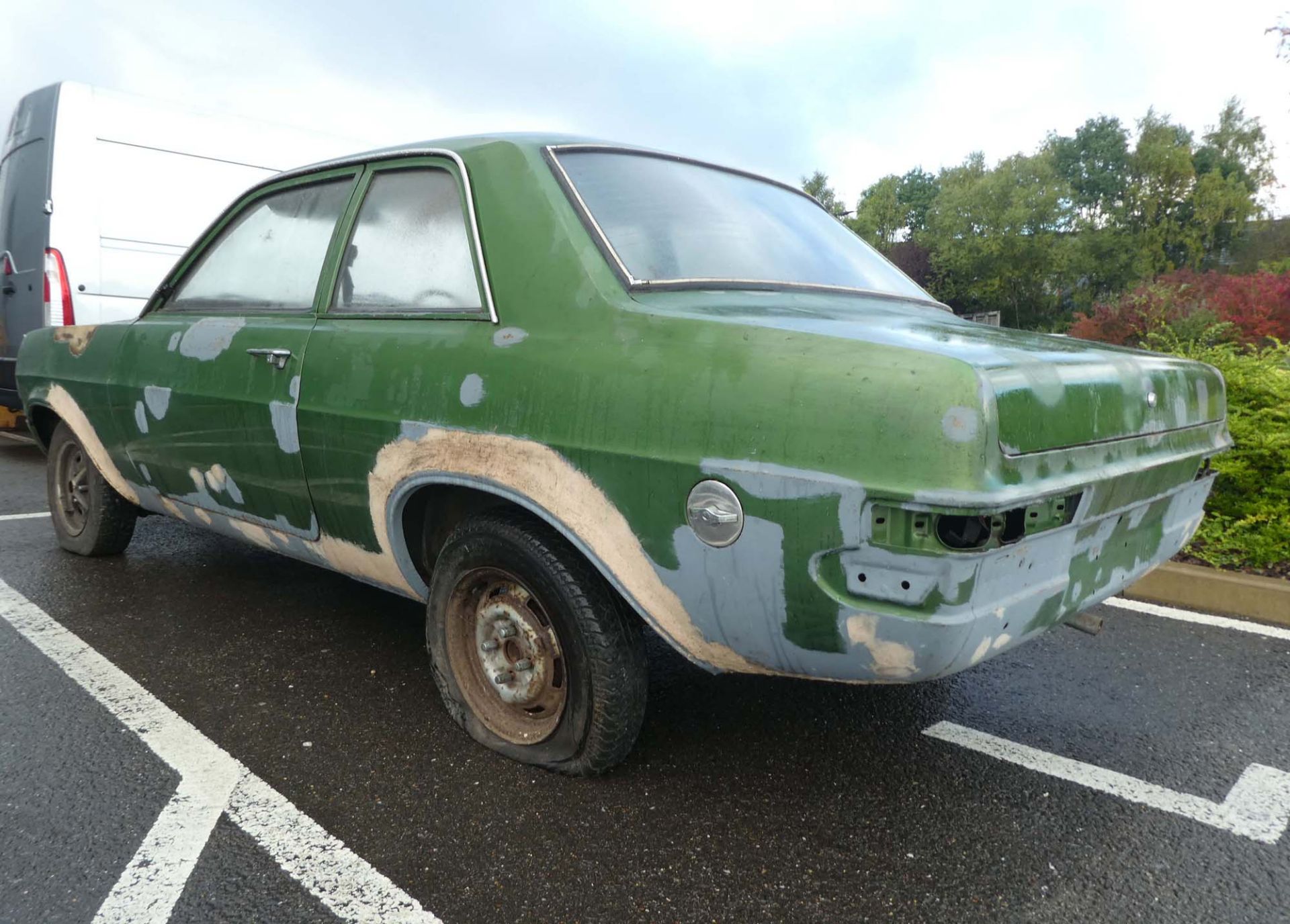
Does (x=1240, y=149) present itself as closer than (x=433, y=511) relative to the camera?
No

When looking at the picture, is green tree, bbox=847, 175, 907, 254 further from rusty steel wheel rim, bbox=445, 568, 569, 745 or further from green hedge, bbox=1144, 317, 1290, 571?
rusty steel wheel rim, bbox=445, 568, 569, 745

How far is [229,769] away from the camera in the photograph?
8.49 feet

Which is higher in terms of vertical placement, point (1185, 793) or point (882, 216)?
point (882, 216)

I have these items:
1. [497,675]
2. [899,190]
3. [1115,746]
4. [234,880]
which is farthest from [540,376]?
[899,190]

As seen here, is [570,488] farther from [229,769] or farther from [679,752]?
[229,769]

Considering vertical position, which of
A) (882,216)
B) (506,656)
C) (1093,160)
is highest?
(1093,160)

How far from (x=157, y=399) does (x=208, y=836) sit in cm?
188

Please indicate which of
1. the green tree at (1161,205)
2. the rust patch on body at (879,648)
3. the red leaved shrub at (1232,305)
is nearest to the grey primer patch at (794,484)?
the rust patch on body at (879,648)

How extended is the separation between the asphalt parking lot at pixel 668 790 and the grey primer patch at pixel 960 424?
1045mm

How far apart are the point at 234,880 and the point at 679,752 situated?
1189mm

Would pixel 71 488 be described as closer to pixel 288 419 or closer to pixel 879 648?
pixel 288 419

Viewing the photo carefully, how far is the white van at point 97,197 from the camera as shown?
6.87 m

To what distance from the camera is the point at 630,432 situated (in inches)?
83.5

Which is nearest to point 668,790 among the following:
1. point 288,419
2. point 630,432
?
point 630,432
